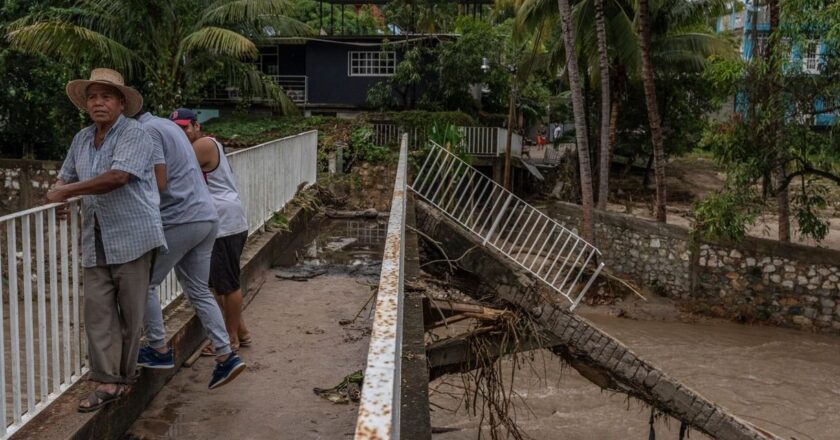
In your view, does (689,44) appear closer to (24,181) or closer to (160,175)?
(24,181)

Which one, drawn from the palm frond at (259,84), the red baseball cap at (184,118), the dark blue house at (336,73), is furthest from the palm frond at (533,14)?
the red baseball cap at (184,118)

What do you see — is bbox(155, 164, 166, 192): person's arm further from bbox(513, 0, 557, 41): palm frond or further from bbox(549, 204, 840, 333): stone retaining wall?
bbox(513, 0, 557, 41): palm frond

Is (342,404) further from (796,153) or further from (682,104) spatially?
(682,104)

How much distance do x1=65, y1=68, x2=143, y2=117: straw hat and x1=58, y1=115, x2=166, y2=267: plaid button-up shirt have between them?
0.14 meters

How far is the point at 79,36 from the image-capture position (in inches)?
698

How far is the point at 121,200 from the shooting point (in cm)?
390

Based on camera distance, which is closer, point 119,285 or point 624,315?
point 119,285

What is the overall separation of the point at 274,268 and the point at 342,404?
3936mm

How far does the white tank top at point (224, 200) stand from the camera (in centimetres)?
529

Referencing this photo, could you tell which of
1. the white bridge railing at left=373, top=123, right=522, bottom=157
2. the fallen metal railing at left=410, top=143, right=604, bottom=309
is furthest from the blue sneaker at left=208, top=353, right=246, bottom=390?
the white bridge railing at left=373, top=123, right=522, bottom=157

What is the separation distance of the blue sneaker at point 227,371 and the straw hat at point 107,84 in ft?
4.95

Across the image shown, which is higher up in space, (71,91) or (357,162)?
(71,91)

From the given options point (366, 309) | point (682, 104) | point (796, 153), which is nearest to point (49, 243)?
point (366, 309)

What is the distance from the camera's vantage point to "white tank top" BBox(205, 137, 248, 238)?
17.4 ft
